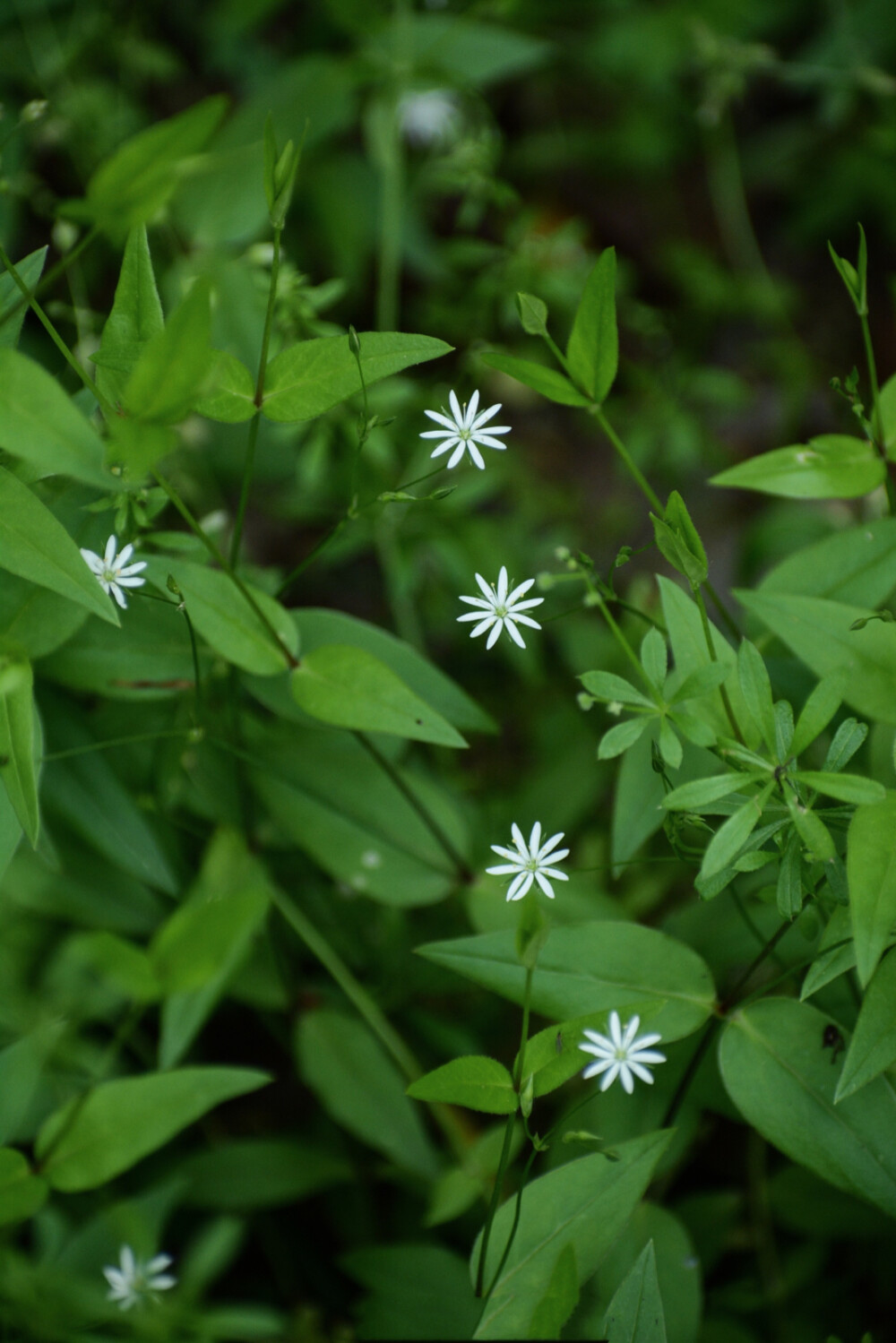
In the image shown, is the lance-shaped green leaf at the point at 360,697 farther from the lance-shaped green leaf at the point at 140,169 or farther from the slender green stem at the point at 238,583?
the lance-shaped green leaf at the point at 140,169

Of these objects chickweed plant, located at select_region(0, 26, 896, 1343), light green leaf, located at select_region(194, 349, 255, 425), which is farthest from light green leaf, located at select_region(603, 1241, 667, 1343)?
light green leaf, located at select_region(194, 349, 255, 425)

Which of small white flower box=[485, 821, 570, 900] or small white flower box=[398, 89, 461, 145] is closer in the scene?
small white flower box=[485, 821, 570, 900]

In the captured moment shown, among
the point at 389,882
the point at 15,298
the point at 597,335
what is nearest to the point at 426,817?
Answer: the point at 389,882

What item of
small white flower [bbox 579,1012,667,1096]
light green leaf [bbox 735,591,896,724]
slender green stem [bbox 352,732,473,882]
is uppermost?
light green leaf [bbox 735,591,896,724]

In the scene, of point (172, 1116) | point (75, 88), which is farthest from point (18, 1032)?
point (75, 88)

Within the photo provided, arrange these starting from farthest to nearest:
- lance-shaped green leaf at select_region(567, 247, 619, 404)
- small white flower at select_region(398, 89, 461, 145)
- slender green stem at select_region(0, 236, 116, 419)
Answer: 1. small white flower at select_region(398, 89, 461, 145)
2. lance-shaped green leaf at select_region(567, 247, 619, 404)
3. slender green stem at select_region(0, 236, 116, 419)

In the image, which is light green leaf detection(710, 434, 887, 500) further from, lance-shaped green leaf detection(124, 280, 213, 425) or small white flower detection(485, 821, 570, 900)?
lance-shaped green leaf detection(124, 280, 213, 425)

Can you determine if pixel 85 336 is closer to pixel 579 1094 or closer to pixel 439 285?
pixel 439 285
